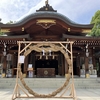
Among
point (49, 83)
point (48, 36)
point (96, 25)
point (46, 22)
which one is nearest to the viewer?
point (49, 83)

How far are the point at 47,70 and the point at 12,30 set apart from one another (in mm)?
5012

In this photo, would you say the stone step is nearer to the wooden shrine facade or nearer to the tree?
the wooden shrine facade

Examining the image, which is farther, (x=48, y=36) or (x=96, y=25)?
(x=96, y=25)

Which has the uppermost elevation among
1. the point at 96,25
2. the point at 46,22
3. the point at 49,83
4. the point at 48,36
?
the point at 96,25

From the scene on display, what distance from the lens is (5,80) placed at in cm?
1015

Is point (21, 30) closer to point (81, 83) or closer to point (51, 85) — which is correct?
point (51, 85)

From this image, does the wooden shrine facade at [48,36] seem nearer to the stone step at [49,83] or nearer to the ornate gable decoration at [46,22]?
the ornate gable decoration at [46,22]

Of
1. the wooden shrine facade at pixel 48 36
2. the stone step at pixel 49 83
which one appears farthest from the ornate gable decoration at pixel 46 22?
the stone step at pixel 49 83

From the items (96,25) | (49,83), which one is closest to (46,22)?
(49,83)

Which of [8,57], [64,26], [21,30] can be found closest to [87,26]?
[64,26]

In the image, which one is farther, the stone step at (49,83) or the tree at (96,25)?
the tree at (96,25)

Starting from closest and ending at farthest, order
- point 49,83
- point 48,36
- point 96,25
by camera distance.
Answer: point 49,83
point 48,36
point 96,25

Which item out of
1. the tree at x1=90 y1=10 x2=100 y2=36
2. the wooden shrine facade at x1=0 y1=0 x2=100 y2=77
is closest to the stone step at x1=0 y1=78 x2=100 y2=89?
the wooden shrine facade at x1=0 y1=0 x2=100 y2=77

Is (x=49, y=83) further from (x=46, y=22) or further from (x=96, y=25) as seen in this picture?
(x=96, y=25)
